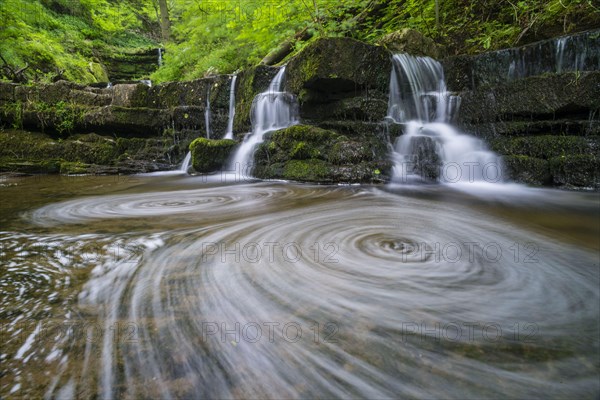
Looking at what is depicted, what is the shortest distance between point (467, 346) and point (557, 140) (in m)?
5.20

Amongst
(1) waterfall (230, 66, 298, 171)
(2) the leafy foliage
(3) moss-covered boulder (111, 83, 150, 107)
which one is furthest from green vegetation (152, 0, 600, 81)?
(2) the leafy foliage

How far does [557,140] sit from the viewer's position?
464 cm

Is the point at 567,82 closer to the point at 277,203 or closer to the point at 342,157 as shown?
the point at 342,157

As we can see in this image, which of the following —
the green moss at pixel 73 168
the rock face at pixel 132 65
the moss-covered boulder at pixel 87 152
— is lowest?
the green moss at pixel 73 168

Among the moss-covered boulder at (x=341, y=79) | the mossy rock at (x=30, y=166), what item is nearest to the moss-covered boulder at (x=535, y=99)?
the moss-covered boulder at (x=341, y=79)

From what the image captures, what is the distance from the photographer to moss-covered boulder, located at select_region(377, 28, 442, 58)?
7293mm

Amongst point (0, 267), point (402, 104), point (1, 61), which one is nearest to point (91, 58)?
point (1, 61)

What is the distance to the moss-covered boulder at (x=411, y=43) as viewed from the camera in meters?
7.29

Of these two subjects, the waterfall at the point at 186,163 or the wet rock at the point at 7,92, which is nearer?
the waterfall at the point at 186,163

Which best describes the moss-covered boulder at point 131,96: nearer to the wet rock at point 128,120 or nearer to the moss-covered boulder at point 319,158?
the wet rock at point 128,120

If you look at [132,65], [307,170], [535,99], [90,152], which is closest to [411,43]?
[535,99]

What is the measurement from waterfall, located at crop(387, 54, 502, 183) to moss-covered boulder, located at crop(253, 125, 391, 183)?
0.45m

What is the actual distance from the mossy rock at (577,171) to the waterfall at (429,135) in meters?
0.72

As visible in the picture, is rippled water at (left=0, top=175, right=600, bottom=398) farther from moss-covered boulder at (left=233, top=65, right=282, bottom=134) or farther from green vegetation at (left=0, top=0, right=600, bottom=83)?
green vegetation at (left=0, top=0, right=600, bottom=83)
